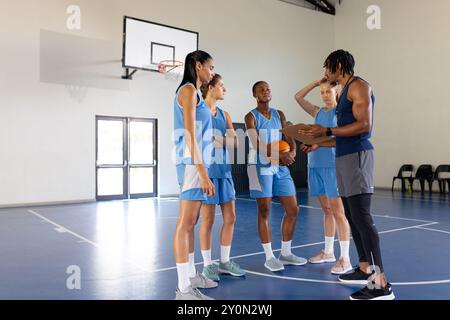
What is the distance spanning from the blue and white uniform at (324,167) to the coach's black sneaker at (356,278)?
659 millimetres

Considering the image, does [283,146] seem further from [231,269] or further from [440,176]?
[440,176]

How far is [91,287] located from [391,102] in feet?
36.4

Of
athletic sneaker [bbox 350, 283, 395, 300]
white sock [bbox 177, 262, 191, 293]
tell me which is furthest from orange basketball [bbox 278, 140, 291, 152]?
white sock [bbox 177, 262, 191, 293]

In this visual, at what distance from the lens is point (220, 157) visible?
132 inches

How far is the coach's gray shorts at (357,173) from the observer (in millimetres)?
2793

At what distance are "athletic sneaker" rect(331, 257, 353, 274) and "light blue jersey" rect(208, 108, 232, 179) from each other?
121cm

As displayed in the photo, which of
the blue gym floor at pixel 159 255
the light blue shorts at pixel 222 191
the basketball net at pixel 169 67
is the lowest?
the blue gym floor at pixel 159 255

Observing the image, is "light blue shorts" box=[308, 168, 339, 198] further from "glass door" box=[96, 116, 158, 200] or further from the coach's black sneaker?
"glass door" box=[96, 116, 158, 200]

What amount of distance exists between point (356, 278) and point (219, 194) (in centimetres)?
124

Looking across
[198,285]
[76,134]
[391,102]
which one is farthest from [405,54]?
[198,285]

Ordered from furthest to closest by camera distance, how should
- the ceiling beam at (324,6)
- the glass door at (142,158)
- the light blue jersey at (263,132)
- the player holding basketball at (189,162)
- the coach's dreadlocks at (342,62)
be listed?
the ceiling beam at (324,6) < the glass door at (142,158) < the light blue jersey at (263,132) < the coach's dreadlocks at (342,62) < the player holding basketball at (189,162)

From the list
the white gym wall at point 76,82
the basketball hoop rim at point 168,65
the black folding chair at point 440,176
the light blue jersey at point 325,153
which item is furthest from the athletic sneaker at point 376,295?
the black folding chair at point 440,176

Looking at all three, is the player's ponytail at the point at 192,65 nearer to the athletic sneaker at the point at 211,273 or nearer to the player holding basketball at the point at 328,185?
the player holding basketball at the point at 328,185

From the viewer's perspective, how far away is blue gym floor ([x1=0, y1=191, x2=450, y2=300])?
3.04 m
